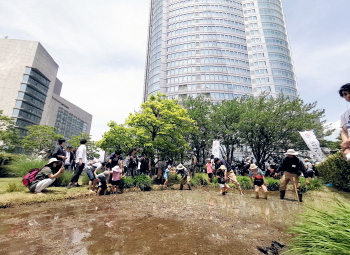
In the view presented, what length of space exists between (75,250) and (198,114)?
68.2 feet

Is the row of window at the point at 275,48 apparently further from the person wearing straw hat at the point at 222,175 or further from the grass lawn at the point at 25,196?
the grass lawn at the point at 25,196

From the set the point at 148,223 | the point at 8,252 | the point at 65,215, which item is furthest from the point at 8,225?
the point at 148,223

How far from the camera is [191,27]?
2108 inches

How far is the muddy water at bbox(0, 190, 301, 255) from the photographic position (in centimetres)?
263

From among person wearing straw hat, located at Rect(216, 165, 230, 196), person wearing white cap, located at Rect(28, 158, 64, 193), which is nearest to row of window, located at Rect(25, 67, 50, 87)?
person wearing white cap, located at Rect(28, 158, 64, 193)

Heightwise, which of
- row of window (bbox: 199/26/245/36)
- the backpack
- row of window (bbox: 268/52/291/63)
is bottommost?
the backpack

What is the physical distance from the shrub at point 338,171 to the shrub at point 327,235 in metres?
9.02

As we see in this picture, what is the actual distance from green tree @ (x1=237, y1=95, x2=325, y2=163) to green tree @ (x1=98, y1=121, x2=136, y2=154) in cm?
1346

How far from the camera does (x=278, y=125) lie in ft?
62.6

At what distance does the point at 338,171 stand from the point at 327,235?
34.1ft

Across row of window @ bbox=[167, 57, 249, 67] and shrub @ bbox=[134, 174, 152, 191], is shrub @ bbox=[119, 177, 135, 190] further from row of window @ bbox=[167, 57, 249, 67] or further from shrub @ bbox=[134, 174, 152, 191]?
row of window @ bbox=[167, 57, 249, 67]

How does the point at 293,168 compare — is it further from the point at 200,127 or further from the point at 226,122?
the point at 200,127

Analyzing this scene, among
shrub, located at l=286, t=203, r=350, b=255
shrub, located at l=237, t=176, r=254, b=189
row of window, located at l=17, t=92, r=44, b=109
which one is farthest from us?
row of window, located at l=17, t=92, r=44, b=109

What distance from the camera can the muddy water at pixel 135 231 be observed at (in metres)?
2.63
